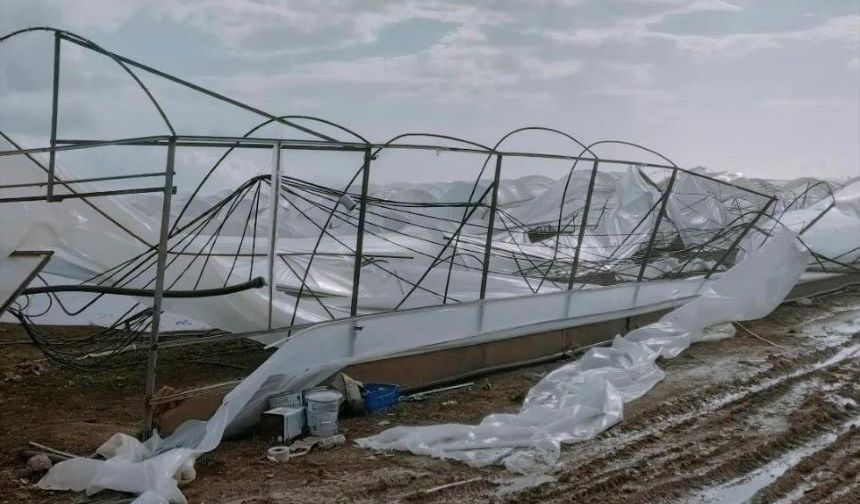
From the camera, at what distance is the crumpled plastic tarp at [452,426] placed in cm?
465

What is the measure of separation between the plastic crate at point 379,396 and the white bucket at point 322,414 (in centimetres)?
54

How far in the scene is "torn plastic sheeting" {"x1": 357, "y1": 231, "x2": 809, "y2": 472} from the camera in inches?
208

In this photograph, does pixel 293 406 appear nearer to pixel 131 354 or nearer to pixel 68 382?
pixel 68 382

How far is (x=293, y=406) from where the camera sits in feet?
18.7

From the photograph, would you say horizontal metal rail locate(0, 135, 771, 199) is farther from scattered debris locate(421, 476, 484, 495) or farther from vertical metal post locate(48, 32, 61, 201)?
scattered debris locate(421, 476, 484, 495)

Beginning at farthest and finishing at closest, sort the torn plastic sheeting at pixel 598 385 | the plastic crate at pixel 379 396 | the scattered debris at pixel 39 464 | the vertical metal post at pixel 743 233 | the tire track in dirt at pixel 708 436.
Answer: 1. the vertical metal post at pixel 743 233
2. the plastic crate at pixel 379 396
3. the torn plastic sheeting at pixel 598 385
4. the scattered debris at pixel 39 464
5. the tire track in dirt at pixel 708 436

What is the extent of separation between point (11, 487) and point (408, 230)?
8374 mm

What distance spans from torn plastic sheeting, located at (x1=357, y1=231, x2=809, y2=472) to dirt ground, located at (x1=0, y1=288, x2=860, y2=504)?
0.41 feet

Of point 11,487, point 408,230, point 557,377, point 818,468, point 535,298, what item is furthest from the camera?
point 408,230

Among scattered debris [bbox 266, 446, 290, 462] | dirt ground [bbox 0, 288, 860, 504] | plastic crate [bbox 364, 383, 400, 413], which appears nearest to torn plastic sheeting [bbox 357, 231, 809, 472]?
dirt ground [bbox 0, 288, 860, 504]

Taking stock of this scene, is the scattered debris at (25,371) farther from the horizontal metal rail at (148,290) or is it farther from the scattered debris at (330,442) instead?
the scattered debris at (330,442)

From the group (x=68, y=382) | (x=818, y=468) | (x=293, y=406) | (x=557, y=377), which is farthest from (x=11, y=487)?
(x=818, y=468)

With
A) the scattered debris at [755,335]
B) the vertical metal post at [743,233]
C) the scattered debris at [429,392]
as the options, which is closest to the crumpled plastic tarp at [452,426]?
the scattered debris at [429,392]

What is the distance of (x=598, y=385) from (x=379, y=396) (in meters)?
1.64
